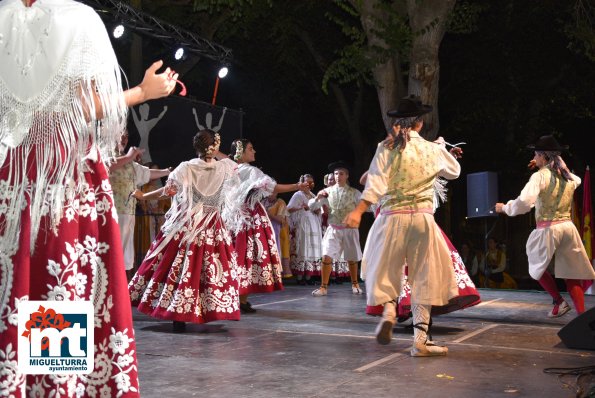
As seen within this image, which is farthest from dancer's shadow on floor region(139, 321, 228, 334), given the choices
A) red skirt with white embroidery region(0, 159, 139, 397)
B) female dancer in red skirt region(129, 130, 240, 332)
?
red skirt with white embroidery region(0, 159, 139, 397)

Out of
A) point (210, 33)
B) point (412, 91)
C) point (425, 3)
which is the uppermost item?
Result: point (210, 33)

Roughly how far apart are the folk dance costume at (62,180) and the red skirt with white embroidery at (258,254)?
592cm

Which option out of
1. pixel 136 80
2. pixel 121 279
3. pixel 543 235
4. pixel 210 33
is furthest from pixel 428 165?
pixel 210 33

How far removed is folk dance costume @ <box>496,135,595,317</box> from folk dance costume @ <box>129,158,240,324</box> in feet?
8.84

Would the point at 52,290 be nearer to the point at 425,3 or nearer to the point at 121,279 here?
the point at 121,279

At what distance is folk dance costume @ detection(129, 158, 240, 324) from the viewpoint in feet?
22.5

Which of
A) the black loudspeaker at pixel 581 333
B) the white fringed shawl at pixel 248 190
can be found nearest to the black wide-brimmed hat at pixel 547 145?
the black loudspeaker at pixel 581 333

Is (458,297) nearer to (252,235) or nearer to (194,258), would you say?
(194,258)

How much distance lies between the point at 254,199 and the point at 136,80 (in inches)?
225

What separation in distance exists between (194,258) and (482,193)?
18.0 feet

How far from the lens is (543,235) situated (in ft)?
26.1

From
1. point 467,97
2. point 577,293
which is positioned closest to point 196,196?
point 577,293

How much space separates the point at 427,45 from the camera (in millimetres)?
11180

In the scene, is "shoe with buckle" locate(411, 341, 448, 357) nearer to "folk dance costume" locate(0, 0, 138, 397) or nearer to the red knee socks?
the red knee socks
